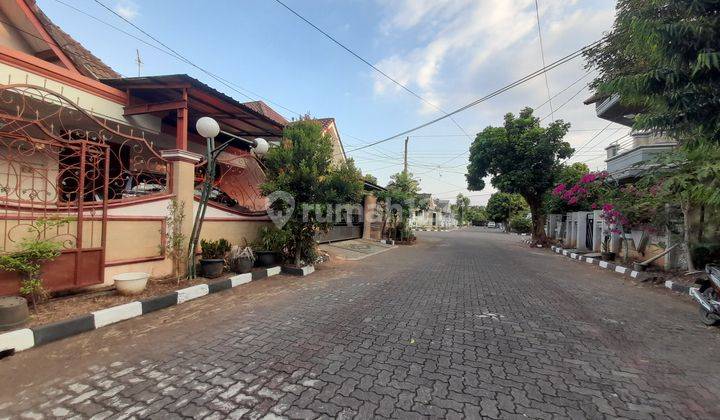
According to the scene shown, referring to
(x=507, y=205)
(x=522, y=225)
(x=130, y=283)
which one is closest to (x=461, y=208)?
(x=507, y=205)

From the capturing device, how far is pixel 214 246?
6859 mm

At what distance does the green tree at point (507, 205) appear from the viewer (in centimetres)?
5000

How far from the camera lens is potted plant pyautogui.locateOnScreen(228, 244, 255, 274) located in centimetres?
704

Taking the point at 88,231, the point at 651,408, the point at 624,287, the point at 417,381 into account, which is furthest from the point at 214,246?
the point at 624,287

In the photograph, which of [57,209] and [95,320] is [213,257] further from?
[95,320]

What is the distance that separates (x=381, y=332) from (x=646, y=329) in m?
3.64

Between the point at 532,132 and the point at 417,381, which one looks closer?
the point at 417,381

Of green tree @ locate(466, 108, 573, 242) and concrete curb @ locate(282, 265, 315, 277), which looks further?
green tree @ locate(466, 108, 573, 242)

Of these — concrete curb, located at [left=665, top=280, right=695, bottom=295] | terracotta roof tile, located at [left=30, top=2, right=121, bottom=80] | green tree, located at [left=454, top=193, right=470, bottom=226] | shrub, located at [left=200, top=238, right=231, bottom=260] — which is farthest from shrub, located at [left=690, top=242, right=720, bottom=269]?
green tree, located at [left=454, top=193, right=470, bottom=226]

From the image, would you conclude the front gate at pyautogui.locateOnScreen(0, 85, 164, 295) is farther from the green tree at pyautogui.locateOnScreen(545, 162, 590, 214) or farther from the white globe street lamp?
the green tree at pyautogui.locateOnScreen(545, 162, 590, 214)

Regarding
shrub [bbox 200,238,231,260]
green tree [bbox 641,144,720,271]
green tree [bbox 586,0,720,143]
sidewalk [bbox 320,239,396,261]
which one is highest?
green tree [bbox 586,0,720,143]

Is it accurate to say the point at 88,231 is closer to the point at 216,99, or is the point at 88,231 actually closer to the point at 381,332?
the point at 216,99

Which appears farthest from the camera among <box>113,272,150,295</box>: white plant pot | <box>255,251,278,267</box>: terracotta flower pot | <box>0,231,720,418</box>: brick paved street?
<box>255,251,278,267</box>: terracotta flower pot

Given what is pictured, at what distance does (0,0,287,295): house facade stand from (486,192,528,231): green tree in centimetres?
4828
